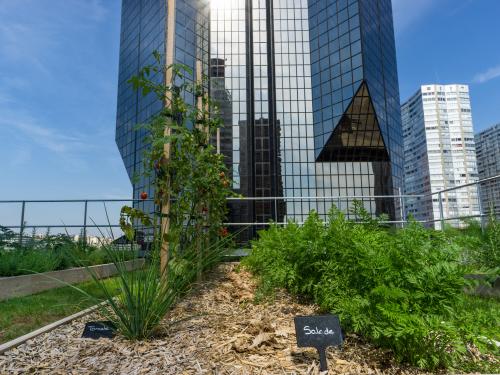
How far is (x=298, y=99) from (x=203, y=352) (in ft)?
121

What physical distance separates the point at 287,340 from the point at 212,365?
0.63 m

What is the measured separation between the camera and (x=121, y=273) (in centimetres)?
258

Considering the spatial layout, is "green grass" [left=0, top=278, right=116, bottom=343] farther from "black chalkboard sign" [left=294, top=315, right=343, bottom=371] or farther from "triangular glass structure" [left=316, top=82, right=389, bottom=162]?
"triangular glass structure" [left=316, top=82, right=389, bottom=162]

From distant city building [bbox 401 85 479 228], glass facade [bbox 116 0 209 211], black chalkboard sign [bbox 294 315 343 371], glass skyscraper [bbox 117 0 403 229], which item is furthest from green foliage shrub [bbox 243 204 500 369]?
distant city building [bbox 401 85 479 228]

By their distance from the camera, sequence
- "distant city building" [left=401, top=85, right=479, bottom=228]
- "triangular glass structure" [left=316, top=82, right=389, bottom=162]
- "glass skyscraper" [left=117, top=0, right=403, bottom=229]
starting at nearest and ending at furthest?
1. "triangular glass structure" [left=316, top=82, right=389, bottom=162]
2. "glass skyscraper" [left=117, top=0, right=403, bottom=229]
3. "distant city building" [left=401, top=85, right=479, bottom=228]

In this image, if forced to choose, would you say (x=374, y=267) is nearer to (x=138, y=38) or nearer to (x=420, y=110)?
(x=138, y=38)

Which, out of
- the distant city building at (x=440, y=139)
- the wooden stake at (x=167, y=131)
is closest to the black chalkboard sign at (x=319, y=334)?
the wooden stake at (x=167, y=131)

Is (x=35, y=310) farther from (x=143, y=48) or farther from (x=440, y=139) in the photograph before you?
(x=440, y=139)

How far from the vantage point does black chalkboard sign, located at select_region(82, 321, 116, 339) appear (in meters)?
2.58

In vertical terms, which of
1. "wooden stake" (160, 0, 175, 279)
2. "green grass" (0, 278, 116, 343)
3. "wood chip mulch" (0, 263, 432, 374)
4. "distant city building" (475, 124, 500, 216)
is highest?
"distant city building" (475, 124, 500, 216)

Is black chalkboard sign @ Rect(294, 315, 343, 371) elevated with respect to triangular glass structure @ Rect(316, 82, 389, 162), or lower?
A: lower

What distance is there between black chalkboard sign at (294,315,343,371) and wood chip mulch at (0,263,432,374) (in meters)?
0.15

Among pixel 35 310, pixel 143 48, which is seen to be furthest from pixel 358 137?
pixel 35 310

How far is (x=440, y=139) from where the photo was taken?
8594 centimetres
